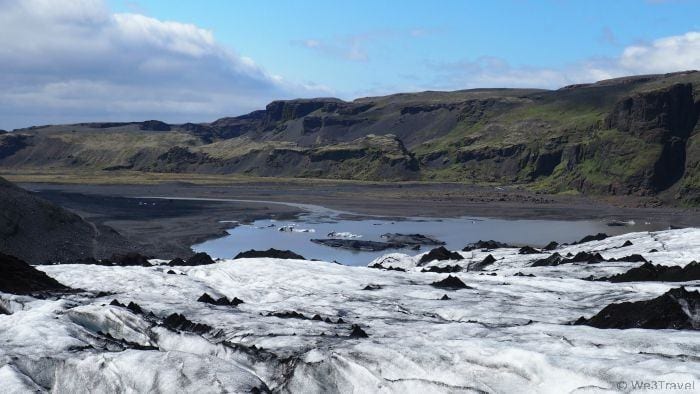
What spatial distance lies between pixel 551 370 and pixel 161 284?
19.9 metres

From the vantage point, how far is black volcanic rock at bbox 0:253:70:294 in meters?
26.5

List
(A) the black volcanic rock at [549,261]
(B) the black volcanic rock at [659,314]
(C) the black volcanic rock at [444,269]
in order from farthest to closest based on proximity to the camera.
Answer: (C) the black volcanic rock at [444,269]
(A) the black volcanic rock at [549,261]
(B) the black volcanic rock at [659,314]

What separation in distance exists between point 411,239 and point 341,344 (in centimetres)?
7431

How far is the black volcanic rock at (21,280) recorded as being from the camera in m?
26.5

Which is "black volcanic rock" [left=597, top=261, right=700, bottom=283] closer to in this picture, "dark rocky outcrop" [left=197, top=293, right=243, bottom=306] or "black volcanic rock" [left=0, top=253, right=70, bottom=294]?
"dark rocky outcrop" [left=197, top=293, right=243, bottom=306]

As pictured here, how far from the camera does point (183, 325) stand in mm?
21938

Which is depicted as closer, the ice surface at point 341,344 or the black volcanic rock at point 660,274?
the ice surface at point 341,344

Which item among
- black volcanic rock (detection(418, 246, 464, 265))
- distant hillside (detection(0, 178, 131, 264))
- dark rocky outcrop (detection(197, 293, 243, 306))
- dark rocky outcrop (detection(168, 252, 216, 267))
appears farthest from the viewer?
distant hillside (detection(0, 178, 131, 264))

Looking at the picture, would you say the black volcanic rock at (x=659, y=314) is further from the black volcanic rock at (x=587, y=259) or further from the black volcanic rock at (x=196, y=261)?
the black volcanic rock at (x=196, y=261)

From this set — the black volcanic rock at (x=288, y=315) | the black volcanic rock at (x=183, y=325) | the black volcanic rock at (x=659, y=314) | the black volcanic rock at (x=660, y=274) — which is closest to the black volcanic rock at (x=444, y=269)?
the black volcanic rock at (x=660, y=274)

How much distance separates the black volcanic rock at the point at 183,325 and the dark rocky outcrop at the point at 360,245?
2442 inches

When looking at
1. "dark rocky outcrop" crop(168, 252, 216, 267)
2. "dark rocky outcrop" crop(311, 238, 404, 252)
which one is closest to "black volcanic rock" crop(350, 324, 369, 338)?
"dark rocky outcrop" crop(168, 252, 216, 267)

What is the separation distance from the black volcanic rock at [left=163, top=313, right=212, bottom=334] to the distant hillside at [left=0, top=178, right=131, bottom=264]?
39.6 m

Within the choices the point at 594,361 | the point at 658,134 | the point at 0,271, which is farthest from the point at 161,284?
the point at 658,134
